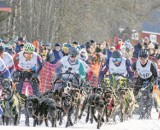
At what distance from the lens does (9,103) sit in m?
15.8

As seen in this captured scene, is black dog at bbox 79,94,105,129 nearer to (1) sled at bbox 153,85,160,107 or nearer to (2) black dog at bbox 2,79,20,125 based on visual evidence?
(2) black dog at bbox 2,79,20,125

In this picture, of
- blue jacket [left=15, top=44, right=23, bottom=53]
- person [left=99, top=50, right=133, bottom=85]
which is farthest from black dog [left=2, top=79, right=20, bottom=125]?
blue jacket [left=15, top=44, right=23, bottom=53]

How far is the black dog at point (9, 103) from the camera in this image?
620 inches

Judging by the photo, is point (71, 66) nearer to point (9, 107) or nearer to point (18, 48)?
point (9, 107)

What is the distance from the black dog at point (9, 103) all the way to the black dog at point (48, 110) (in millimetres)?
514

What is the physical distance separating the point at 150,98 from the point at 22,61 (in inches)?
141

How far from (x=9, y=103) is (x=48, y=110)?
0.86 m

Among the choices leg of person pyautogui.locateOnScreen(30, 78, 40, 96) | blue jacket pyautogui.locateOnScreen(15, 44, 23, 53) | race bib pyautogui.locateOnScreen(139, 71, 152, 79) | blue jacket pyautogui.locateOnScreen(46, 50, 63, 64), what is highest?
blue jacket pyautogui.locateOnScreen(15, 44, 23, 53)

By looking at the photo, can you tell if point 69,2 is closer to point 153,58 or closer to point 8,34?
point 8,34

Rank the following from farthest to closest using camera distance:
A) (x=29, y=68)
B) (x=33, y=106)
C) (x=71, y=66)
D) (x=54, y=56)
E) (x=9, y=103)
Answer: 1. (x=54, y=56)
2. (x=29, y=68)
3. (x=71, y=66)
4. (x=33, y=106)
5. (x=9, y=103)

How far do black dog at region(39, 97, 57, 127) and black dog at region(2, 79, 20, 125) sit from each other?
0.51 meters

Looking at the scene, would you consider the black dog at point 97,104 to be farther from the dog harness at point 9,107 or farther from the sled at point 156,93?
the sled at point 156,93

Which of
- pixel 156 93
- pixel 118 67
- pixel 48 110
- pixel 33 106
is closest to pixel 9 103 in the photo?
pixel 33 106

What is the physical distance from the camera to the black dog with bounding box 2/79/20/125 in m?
15.8
